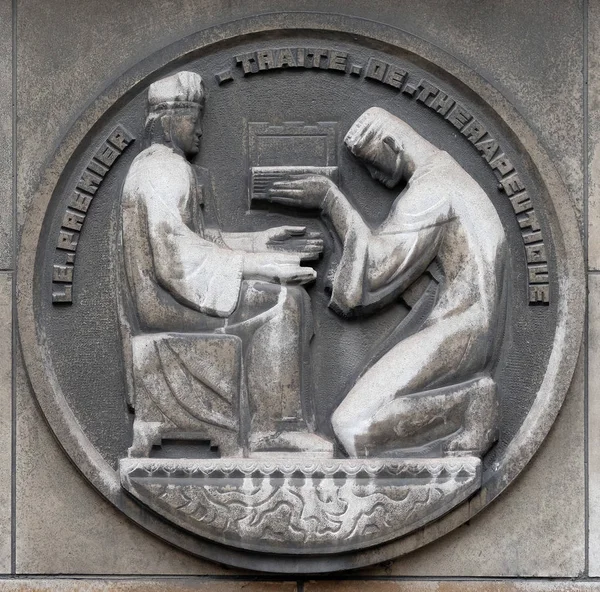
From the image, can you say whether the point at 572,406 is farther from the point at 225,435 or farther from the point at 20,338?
the point at 20,338

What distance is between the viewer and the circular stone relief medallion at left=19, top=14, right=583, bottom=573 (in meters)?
9.43

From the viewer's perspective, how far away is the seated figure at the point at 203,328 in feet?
31.2

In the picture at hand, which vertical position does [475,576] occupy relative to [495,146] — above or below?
below

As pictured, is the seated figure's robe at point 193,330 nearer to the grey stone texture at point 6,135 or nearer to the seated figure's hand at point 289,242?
the seated figure's hand at point 289,242

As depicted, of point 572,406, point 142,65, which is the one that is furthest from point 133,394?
point 572,406

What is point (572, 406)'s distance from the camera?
977 cm

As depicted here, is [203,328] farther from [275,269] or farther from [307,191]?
[307,191]

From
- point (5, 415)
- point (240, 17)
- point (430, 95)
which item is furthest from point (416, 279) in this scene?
point (5, 415)

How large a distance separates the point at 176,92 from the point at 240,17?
0.65m

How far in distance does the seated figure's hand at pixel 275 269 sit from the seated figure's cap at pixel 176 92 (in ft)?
3.31

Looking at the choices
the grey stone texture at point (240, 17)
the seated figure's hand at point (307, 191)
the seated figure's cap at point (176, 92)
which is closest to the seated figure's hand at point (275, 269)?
the seated figure's hand at point (307, 191)

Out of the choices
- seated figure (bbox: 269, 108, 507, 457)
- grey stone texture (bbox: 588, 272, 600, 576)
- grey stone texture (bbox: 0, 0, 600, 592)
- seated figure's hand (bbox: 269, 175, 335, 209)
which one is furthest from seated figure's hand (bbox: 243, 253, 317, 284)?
grey stone texture (bbox: 588, 272, 600, 576)

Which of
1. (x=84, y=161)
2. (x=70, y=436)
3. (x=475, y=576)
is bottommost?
A: (x=475, y=576)

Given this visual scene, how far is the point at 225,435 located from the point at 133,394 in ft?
1.98
